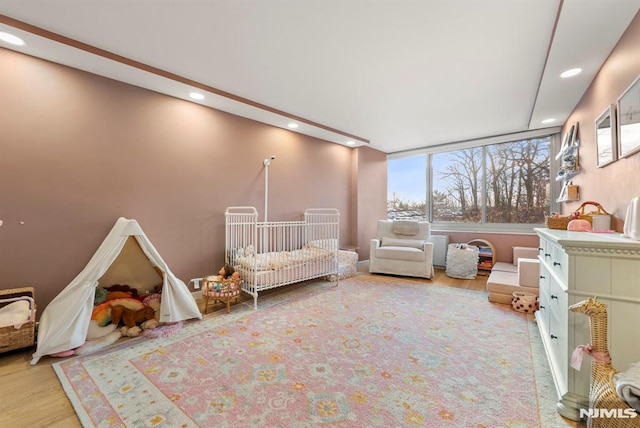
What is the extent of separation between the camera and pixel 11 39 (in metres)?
2.03

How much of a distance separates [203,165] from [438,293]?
342 cm

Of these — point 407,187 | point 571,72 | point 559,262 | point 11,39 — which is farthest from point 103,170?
point 407,187

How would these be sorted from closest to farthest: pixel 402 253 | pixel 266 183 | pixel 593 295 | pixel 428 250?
pixel 593 295
pixel 266 183
pixel 428 250
pixel 402 253

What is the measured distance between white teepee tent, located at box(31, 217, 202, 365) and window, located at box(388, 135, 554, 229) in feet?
15.7

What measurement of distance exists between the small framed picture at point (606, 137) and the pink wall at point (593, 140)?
0.21 feet

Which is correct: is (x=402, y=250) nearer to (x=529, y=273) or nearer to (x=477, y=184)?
(x=529, y=273)

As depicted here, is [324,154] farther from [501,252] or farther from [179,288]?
[501,252]

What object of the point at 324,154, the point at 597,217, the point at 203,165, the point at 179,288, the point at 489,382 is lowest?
the point at 489,382

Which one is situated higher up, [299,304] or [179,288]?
[179,288]

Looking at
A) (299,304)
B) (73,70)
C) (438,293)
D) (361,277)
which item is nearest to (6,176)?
(73,70)

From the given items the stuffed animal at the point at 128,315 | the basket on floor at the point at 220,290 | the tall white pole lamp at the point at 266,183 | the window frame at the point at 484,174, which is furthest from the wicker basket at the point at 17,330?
the window frame at the point at 484,174

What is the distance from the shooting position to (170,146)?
2992 millimetres

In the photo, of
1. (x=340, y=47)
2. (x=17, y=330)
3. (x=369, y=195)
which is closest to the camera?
(x=17, y=330)

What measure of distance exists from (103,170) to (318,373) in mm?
2661
